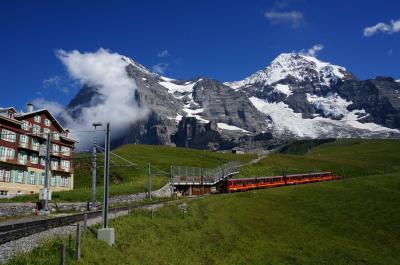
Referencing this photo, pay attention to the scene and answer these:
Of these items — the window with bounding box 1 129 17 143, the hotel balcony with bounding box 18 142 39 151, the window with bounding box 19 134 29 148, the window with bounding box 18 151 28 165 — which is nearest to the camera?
the window with bounding box 1 129 17 143

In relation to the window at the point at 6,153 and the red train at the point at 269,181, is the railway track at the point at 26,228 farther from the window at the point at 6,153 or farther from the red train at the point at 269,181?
the red train at the point at 269,181

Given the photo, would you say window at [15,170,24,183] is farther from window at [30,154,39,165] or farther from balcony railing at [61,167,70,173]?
balcony railing at [61,167,70,173]

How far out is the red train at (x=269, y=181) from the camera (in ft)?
294

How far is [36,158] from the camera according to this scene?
8419cm

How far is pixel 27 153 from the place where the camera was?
267 feet

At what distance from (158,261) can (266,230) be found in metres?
24.1

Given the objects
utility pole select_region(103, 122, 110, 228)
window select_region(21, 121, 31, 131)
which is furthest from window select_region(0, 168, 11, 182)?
utility pole select_region(103, 122, 110, 228)

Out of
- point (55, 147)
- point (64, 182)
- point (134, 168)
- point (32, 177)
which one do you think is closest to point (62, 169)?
point (64, 182)

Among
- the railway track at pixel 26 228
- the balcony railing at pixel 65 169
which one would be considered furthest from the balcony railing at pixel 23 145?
the railway track at pixel 26 228

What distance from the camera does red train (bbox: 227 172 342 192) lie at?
8951 centimetres

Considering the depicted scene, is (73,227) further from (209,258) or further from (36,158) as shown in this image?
(36,158)

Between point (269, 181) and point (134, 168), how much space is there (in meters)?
32.8

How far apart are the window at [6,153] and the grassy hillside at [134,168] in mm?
11177

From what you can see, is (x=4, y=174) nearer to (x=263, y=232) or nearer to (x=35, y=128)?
(x=35, y=128)
